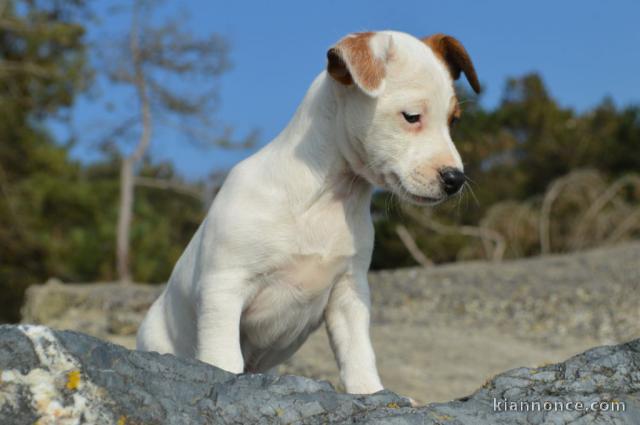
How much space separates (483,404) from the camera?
2879 millimetres

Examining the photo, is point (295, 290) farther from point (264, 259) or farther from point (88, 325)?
point (88, 325)

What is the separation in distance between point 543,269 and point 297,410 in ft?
36.2

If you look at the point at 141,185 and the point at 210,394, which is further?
the point at 141,185

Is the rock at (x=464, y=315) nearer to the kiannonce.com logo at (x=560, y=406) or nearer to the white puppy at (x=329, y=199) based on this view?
the white puppy at (x=329, y=199)

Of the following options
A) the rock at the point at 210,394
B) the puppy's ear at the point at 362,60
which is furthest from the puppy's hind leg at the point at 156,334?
the rock at the point at 210,394

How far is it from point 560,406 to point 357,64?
67.6 inches

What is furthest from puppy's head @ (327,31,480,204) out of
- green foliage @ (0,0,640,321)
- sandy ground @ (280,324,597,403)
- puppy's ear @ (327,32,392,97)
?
green foliage @ (0,0,640,321)

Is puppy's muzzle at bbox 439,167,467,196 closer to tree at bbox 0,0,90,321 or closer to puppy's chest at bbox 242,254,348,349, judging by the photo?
puppy's chest at bbox 242,254,348,349

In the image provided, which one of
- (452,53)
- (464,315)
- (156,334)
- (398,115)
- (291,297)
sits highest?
(464,315)

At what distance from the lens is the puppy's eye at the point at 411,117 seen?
150 inches

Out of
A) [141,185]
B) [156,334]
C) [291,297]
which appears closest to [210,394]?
[291,297]

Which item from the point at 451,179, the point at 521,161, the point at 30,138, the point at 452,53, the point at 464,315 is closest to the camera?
the point at 451,179

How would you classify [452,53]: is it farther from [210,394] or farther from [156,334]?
[210,394]

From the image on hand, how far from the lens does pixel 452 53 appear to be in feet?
14.4
